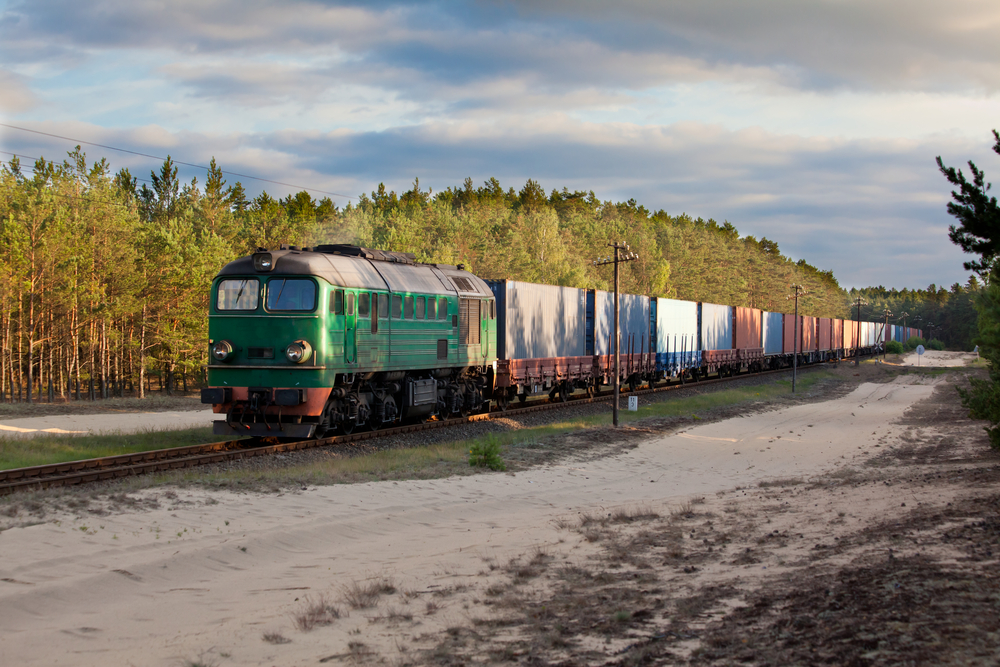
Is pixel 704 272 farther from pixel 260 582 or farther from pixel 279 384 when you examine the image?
pixel 260 582

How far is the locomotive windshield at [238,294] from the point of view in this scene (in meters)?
18.9

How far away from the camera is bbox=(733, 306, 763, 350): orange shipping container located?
54344mm

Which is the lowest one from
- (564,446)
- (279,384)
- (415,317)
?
(564,446)

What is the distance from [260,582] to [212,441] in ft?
38.4

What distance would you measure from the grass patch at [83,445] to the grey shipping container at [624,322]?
19.0 meters

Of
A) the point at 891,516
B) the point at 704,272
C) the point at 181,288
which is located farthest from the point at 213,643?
the point at 704,272

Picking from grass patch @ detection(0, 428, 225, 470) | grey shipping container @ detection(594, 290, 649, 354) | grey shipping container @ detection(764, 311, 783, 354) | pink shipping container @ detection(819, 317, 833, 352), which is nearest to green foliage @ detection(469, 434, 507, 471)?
grass patch @ detection(0, 428, 225, 470)

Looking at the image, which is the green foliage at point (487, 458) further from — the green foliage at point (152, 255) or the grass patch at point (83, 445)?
the green foliage at point (152, 255)

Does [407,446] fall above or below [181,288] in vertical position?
below

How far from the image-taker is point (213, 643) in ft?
24.9

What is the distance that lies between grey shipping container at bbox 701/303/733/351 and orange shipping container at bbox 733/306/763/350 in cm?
107

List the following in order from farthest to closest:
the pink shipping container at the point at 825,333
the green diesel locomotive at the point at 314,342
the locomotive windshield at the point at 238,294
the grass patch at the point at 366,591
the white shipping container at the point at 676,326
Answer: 1. the pink shipping container at the point at 825,333
2. the white shipping container at the point at 676,326
3. the locomotive windshield at the point at 238,294
4. the green diesel locomotive at the point at 314,342
5. the grass patch at the point at 366,591

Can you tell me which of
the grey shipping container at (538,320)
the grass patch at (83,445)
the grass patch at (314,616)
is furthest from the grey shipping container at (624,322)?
the grass patch at (314,616)

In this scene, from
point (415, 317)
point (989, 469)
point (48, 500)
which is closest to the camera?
point (48, 500)
